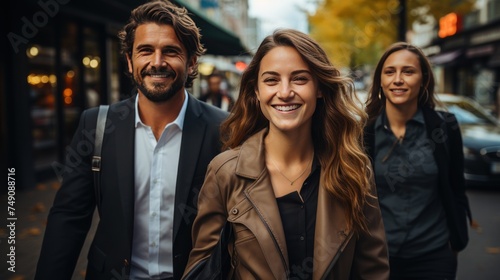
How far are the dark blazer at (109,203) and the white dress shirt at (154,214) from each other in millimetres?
67

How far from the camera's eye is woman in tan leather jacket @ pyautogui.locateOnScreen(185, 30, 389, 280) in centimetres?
202

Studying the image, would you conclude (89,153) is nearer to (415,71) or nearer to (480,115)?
(415,71)

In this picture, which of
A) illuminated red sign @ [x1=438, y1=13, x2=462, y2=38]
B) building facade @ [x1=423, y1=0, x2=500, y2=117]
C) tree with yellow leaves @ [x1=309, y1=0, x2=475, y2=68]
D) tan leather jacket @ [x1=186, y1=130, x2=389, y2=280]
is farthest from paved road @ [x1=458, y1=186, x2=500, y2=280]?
illuminated red sign @ [x1=438, y1=13, x2=462, y2=38]

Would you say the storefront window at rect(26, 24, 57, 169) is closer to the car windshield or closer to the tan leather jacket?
the tan leather jacket

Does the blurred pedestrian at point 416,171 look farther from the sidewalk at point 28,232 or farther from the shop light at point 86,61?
the shop light at point 86,61

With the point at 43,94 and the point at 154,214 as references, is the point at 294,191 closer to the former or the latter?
the point at 154,214

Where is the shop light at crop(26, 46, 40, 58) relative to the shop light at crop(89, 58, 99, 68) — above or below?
below

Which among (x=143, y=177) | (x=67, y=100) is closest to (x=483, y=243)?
(x=143, y=177)

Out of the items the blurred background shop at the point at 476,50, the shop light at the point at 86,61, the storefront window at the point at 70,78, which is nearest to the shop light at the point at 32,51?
the storefront window at the point at 70,78

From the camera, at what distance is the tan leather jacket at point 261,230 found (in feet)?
6.55

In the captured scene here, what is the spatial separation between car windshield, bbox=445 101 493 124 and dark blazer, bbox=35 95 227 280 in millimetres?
8520

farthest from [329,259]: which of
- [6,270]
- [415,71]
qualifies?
[6,270]

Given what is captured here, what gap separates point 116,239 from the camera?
7.93ft

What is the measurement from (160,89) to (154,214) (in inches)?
25.8
